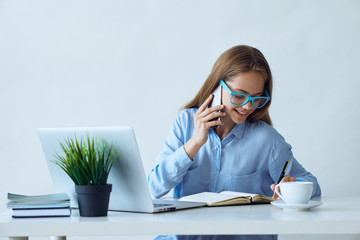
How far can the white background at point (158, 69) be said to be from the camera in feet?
9.77

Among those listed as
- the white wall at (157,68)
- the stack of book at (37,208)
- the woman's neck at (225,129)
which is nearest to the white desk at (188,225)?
the stack of book at (37,208)

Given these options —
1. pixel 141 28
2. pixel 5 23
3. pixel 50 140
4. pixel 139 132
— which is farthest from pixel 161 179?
pixel 5 23

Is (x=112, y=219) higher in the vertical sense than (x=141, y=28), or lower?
lower

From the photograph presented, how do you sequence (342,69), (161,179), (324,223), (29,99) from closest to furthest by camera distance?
(324,223), (161,179), (342,69), (29,99)

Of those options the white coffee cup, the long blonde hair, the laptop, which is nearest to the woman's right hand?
the long blonde hair

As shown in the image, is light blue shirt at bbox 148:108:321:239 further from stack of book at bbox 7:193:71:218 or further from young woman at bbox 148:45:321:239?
stack of book at bbox 7:193:71:218

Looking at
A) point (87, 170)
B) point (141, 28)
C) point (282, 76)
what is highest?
point (141, 28)

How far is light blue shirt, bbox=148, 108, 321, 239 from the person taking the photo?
2002 mm

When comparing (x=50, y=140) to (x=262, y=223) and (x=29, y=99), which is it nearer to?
(x=262, y=223)

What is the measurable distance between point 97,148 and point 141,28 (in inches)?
75.2

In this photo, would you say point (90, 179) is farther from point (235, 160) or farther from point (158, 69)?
point (158, 69)

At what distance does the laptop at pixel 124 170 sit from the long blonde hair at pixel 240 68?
69cm

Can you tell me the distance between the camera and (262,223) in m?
1.14

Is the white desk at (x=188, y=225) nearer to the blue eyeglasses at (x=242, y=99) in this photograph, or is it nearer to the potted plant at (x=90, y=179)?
the potted plant at (x=90, y=179)
